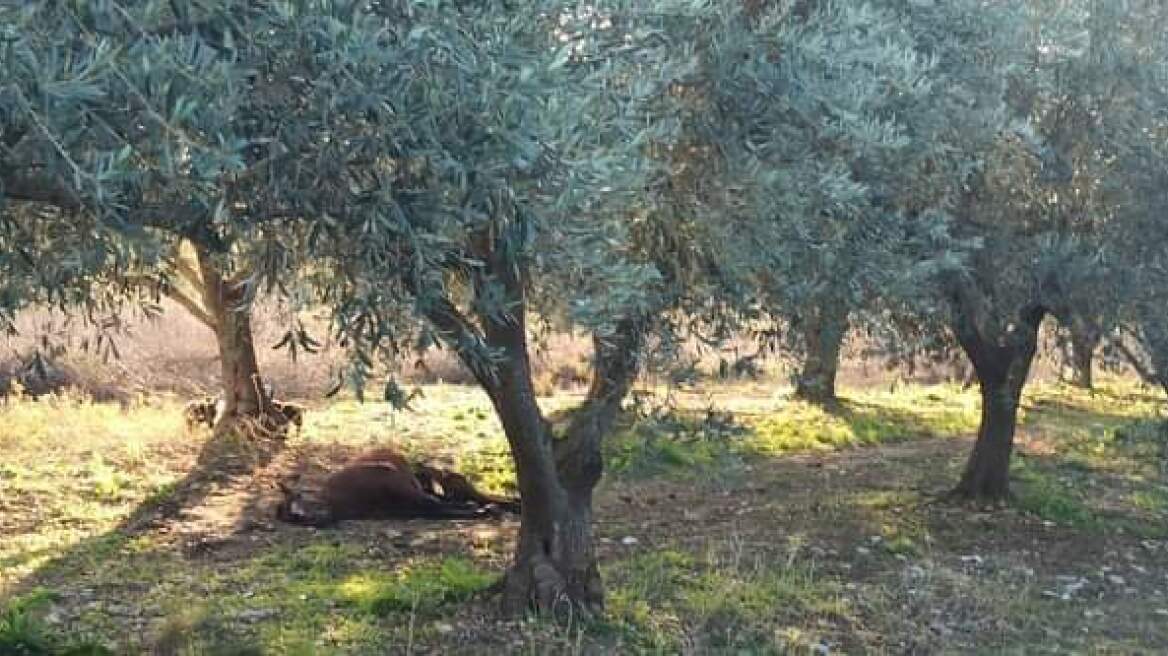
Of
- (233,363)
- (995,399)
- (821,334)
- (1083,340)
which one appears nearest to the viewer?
(821,334)

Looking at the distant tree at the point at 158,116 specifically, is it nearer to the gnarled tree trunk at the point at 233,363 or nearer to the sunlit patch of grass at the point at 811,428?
the sunlit patch of grass at the point at 811,428

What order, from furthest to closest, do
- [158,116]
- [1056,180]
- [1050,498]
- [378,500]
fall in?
[1050,498], [378,500], [1056,180], [158,116]

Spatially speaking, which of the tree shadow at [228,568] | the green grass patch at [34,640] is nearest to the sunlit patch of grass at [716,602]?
the tree shadow at [228,568]

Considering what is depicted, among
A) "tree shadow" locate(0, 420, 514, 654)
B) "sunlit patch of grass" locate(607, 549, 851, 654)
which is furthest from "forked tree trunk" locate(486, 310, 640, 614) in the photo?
"tree shadow" locate(0, 420, 514, 654)

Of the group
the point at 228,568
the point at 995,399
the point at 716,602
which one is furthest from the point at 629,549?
the point at 995,399

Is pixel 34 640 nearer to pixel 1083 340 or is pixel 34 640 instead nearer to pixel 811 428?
pixel 1083 340

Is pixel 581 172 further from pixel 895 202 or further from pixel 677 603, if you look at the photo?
pixel 677 603

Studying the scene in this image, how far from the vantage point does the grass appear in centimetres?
838

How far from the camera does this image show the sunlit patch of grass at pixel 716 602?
335 inches

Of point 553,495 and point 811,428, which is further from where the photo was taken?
point 811,428

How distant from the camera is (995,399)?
13.9 meters

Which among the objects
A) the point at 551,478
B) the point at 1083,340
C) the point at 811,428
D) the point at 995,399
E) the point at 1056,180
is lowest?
the point at 811,428

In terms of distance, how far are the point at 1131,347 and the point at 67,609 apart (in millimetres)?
8706

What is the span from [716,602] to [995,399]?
238 inches
